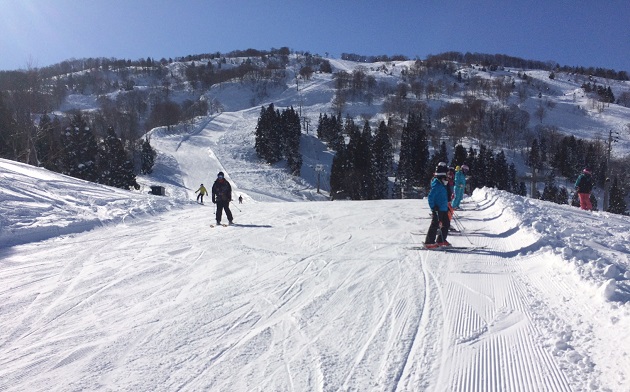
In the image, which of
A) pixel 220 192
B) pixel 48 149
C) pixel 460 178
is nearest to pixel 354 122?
pixel 48 149

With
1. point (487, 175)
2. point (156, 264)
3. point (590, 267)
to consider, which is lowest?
point (487, 175)

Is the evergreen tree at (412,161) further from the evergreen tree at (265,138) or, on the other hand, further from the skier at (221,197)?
the skier at (221,197)

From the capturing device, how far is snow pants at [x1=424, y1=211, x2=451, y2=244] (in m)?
8.43

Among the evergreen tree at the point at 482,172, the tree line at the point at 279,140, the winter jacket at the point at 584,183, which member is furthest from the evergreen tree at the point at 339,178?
the winter jacket at the point at 584,183

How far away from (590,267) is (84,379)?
6282 mm

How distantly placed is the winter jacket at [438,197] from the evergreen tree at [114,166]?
43.7 m

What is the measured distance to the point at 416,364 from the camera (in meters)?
3.65

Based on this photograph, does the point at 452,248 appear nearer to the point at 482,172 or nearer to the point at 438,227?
the point at 438,227

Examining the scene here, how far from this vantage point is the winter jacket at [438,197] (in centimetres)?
852

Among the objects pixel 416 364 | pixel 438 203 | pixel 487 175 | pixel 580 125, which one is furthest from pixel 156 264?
pixel 580 125

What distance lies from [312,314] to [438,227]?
15.0 ft

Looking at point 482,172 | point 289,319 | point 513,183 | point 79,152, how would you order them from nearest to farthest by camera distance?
point 289,319, point 79,152, point 482,172, point 513,183

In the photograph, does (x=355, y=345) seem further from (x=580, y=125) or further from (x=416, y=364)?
(x=580, y=125)

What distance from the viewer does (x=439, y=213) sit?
27.9 feet
